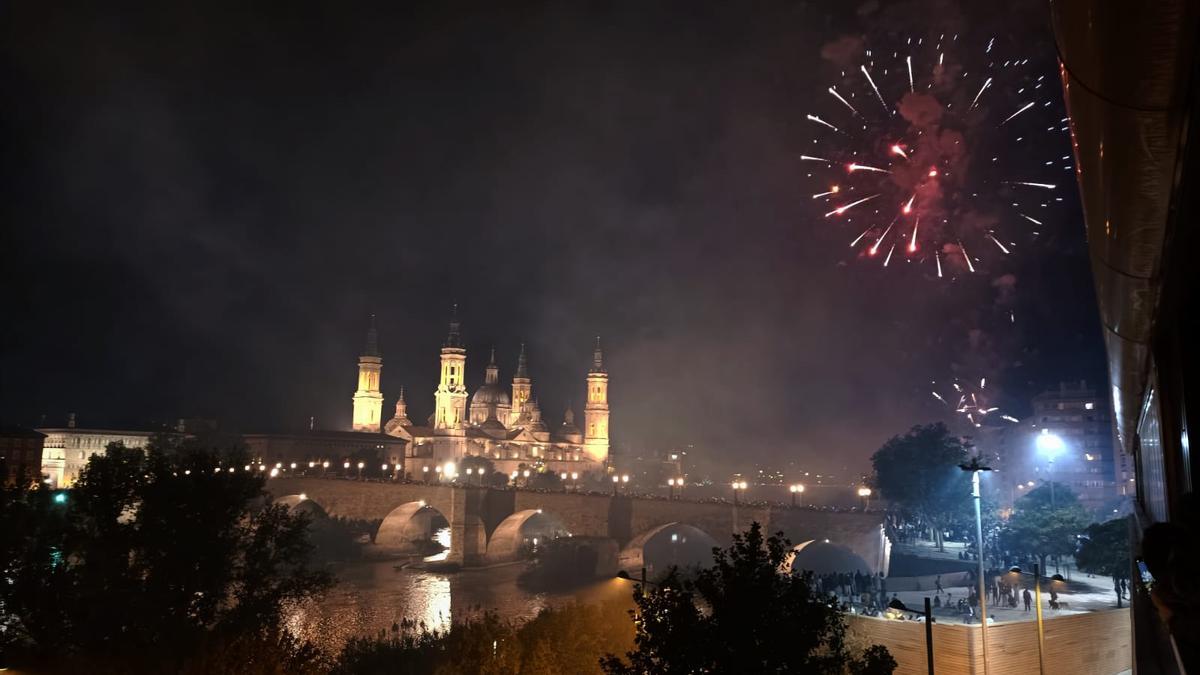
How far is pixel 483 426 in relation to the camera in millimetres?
118000

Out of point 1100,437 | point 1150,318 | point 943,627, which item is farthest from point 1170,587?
point 1100,437

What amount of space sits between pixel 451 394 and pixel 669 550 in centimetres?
4239

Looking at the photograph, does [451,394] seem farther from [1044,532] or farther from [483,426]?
[1044,532]

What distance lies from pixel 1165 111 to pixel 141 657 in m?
28.5

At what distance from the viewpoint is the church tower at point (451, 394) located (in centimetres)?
11169

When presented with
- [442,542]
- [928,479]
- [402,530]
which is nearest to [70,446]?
[402,530]

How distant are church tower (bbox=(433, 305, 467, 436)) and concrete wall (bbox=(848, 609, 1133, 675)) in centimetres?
9318

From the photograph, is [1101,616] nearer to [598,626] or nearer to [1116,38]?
[598,626]

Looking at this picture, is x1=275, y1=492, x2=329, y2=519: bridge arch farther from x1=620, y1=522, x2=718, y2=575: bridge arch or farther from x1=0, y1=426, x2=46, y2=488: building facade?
x1=620, y1=522, x2=718, y2=575: bridge arch

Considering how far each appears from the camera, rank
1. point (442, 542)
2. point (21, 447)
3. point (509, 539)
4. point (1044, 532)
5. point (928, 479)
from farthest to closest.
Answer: point (442, 542) → point (21, 447) → point (509, 539) → point (928, 479) → point (1044, 532)

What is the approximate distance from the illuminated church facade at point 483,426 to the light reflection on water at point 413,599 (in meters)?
38.2

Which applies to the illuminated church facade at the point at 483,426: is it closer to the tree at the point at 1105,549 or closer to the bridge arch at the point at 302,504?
the bridge arch at the point at 302,504

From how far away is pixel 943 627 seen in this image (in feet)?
63.1

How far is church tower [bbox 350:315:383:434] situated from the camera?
119m
